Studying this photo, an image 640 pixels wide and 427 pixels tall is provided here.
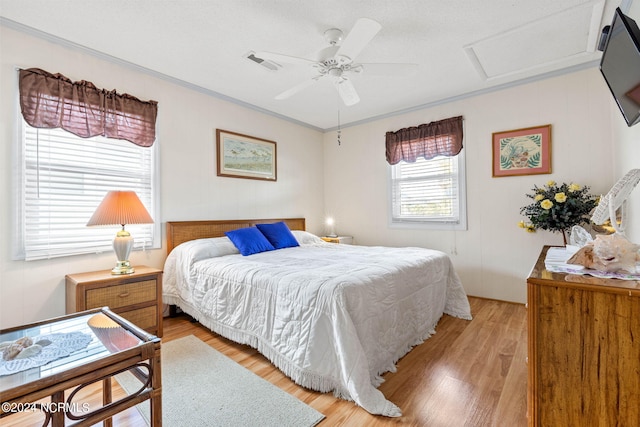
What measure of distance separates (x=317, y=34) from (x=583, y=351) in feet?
8.46

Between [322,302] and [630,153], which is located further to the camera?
[630,153]

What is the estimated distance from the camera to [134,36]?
240cm

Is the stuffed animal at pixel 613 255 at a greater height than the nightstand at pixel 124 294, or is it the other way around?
the stuffed animal at pixel 613 255

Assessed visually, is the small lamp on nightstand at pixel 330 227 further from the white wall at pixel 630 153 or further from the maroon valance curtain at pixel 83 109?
the white wall at pixel 630 153

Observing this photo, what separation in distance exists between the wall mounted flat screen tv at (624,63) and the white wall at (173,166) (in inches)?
139

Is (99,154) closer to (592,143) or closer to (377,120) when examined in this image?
(377,120)

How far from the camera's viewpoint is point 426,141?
397 centimetres

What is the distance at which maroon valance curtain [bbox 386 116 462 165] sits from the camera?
373 centimetres

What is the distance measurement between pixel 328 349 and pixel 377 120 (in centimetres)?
371

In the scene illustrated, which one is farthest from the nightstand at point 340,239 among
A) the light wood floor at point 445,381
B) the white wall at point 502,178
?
the light wood floor at point 445,381

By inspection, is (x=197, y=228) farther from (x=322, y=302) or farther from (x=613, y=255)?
(x=613, y=255)

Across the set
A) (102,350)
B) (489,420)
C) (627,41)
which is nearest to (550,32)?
(627,41)

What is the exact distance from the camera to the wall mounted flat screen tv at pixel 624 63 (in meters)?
1.25

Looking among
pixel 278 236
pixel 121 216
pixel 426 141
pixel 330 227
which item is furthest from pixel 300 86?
pixel 330 227
